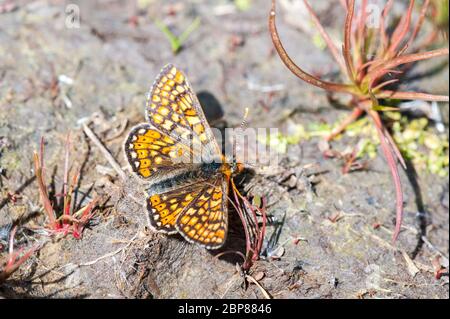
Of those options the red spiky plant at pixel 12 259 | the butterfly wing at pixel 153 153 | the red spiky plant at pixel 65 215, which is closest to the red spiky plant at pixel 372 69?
the butterfly wing at pixel 153 153

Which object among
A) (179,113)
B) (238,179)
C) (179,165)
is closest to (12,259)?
(179,165)

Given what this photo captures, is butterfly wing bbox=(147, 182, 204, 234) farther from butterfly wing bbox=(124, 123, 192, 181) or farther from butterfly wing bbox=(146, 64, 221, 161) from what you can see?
butterfly wing bbox=(146, 64, 221, 161)

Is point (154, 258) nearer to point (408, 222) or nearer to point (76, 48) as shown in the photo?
point (408, 222)

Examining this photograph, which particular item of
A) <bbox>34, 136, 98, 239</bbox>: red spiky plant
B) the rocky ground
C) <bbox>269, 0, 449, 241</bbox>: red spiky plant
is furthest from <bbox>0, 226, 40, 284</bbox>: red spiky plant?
<bbox>269, 0, 449, 241</bbox>: red spiky plant

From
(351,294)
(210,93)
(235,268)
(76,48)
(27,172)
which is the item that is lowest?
(351,294)

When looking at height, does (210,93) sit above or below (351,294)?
above

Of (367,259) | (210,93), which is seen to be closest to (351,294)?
(367,259)

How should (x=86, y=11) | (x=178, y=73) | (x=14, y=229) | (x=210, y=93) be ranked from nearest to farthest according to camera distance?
(x=14, y=229) < (x=178, y=73) < (x=210, y=93) < (x=86, y=11)
